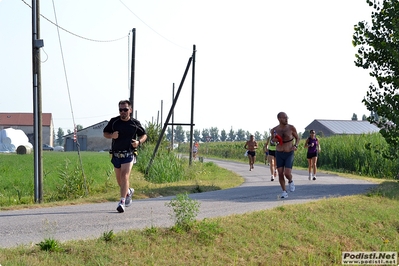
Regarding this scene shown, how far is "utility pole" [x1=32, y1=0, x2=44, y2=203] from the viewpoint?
15.4m

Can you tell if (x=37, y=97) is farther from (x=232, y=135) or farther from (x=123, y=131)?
(x=232, y=135)

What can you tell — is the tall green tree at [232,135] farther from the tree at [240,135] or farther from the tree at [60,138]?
the tree at [60,138]

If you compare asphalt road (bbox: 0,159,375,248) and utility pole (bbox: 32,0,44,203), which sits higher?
utility pole (bbox: 32,0,44,203)

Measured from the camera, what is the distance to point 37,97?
50.7ft

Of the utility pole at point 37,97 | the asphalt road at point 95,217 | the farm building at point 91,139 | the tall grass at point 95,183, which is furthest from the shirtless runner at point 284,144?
the farm building at point 91,139

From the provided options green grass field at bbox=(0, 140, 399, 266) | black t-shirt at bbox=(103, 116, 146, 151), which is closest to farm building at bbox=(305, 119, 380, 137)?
green grass field at bbox=(0, 140, 399, 266)

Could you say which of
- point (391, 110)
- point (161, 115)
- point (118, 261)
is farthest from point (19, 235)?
point (161, 115)

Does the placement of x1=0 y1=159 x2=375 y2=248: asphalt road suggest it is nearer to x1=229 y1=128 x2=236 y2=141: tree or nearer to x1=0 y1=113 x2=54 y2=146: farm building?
x1=0 y1=113 x2=54 y2=146: farm building

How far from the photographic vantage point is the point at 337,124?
9181 centimetres

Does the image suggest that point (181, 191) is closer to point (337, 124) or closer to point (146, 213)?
point (146, 213)

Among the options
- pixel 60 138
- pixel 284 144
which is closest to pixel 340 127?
pixel 284 144

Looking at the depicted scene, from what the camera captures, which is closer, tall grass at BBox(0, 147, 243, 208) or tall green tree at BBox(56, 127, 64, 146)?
tall grass at BBox(0, 147, 243, 208)

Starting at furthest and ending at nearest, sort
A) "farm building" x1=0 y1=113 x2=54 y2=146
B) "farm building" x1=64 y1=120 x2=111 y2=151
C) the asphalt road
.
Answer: "farm building" x1=0 y1=113 x2=54 y2=146
"farm building" x1=64 y1=120 x2=111 y2=151
the asphalt road

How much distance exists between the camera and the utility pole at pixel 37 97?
15.4 metres
